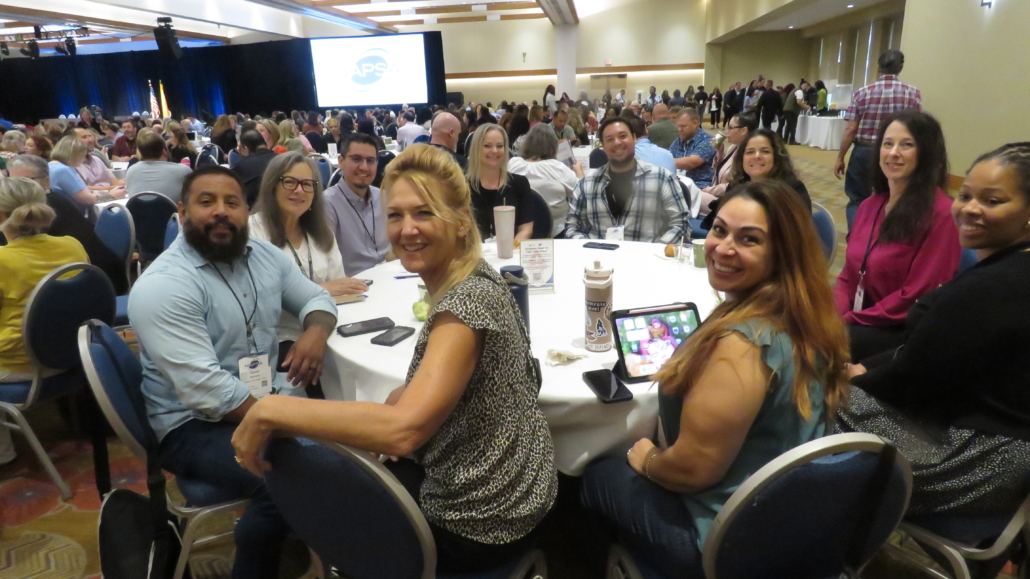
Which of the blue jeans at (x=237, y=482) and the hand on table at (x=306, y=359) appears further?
the hand on table at (x=306, y=359)

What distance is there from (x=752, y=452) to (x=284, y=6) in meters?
14.4

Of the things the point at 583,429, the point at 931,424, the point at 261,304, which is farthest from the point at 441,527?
the point at 931,424

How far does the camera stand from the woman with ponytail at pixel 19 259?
233 centimetres

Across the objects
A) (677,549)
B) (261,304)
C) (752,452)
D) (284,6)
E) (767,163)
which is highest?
(284,6)

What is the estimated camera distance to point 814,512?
0.96 meters

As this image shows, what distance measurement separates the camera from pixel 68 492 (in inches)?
95.4

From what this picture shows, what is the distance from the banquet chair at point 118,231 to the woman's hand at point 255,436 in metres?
3.17

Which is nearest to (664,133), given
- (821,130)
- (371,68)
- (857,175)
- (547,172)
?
(857,175)

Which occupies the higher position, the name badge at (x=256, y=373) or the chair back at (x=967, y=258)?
the chair back at (x=967, y=258)

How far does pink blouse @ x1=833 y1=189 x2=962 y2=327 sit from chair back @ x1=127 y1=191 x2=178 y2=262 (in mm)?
3993

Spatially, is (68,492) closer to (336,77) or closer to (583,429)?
(583,429)

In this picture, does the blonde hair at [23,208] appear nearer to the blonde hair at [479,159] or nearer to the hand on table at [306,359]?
the hand on table at [306,359]

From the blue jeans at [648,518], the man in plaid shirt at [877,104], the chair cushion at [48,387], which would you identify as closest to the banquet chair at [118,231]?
the chair cushion at [48,387]

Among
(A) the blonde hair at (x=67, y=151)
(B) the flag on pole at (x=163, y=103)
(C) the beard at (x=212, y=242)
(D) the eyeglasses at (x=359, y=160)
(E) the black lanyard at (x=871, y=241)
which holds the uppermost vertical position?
(B) the flag on pole at (x=163, y=103)
